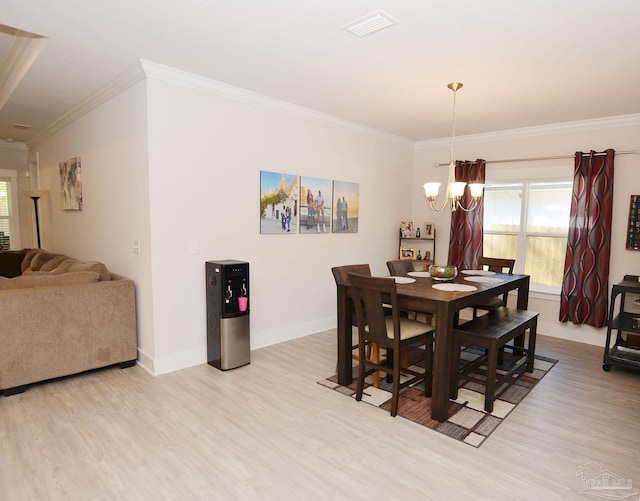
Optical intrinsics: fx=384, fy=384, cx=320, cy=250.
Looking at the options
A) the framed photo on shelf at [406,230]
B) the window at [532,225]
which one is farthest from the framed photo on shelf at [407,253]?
the window at [532,225]

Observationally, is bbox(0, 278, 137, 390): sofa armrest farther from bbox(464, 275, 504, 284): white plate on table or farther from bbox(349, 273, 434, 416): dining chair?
bbox(464, 275, 504, 284): white plate on table

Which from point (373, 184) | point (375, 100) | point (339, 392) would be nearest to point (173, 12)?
point (375, 100)

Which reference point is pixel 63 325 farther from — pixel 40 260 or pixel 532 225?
pixel 532 225

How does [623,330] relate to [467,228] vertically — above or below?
below

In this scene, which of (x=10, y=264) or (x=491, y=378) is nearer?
(x=491, y=378)

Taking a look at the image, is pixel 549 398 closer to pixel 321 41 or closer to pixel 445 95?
pixel 445 95

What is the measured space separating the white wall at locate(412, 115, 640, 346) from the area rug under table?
1525 mm

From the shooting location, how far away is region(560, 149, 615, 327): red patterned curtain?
14.2ft

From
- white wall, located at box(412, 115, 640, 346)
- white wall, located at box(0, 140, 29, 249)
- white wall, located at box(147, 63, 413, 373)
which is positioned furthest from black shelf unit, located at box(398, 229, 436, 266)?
white wall, located at box(0, 140, 29, 249)

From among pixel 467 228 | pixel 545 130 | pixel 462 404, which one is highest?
pixel 545 130

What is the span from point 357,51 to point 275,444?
2723mm

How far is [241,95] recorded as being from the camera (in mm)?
3715

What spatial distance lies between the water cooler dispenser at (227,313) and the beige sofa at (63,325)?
0.70m

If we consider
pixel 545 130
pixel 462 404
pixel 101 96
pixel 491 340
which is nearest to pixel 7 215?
pixel 101 96
